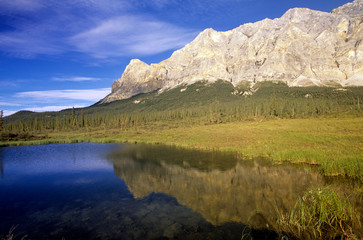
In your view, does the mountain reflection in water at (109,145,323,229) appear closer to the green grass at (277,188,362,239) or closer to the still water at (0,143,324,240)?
the still water at (0,143,324,240)

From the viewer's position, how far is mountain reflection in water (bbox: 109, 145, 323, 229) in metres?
13.5

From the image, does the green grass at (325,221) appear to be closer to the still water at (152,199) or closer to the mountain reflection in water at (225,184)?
the still water at (152,199)

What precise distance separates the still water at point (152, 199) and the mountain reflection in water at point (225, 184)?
60mm

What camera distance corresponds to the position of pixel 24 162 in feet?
115

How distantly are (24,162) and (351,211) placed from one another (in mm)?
42207

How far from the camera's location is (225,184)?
756 inches

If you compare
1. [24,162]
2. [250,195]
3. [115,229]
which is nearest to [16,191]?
[115,229]

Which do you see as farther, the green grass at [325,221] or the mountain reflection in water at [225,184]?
the mountain reflection in water at [225,184]

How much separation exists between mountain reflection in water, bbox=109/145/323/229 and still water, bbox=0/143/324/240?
0.06 m

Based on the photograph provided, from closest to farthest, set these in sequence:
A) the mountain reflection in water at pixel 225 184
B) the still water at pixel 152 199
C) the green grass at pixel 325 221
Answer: the green grass at pixel 325 221 < the still water at pixel 152 199 < the mountain reflection in water at pixel 225 184

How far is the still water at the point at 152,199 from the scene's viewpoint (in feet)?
38.4

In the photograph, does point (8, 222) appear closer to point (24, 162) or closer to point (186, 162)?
point (186, 162)

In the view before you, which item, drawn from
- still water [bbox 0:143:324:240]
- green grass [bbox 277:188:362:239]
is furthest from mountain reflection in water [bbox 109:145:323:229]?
green grass [bbox 277:188:362:239]

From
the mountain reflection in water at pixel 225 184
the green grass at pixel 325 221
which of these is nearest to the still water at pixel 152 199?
the mountain reflection in water at pixel 225 184
